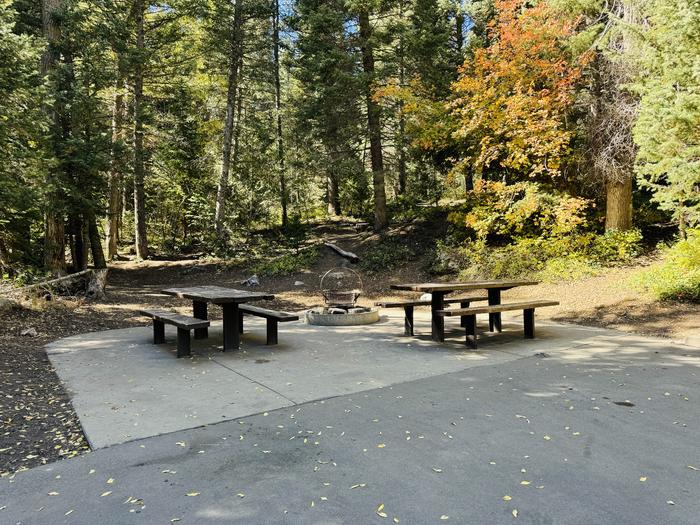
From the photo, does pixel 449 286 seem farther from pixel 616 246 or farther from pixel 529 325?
pixel 616 246

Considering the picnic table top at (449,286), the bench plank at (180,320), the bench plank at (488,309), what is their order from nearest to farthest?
the bench plank at (180,320) < the bench plank at (488,309) < the picnic table top at (449,286)

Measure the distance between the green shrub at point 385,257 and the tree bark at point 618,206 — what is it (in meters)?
5.57

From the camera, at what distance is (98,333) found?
7820mm

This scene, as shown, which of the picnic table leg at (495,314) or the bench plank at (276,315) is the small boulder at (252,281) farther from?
the picnic table leg at (495,314)

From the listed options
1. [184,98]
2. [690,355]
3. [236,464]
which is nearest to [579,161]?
[690,355]

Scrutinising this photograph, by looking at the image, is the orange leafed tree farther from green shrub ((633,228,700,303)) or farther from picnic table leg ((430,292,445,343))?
picnic table leg ((430,292,445,343))

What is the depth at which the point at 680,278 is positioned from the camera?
904 cm

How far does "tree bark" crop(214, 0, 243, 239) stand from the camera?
57.1 ft

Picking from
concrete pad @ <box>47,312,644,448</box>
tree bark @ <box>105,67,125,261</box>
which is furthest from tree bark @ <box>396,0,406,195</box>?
concrete pad @ <box>47,312,644,448</box>

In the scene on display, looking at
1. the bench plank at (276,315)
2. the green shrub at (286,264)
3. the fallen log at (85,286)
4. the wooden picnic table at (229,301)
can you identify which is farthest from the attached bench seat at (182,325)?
the green shrub at (286,264)

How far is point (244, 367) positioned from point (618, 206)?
11041mm

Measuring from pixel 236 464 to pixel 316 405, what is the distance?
1.22m

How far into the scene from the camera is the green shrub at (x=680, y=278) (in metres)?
8.68

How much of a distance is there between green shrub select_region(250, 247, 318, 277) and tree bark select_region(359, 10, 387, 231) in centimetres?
282
